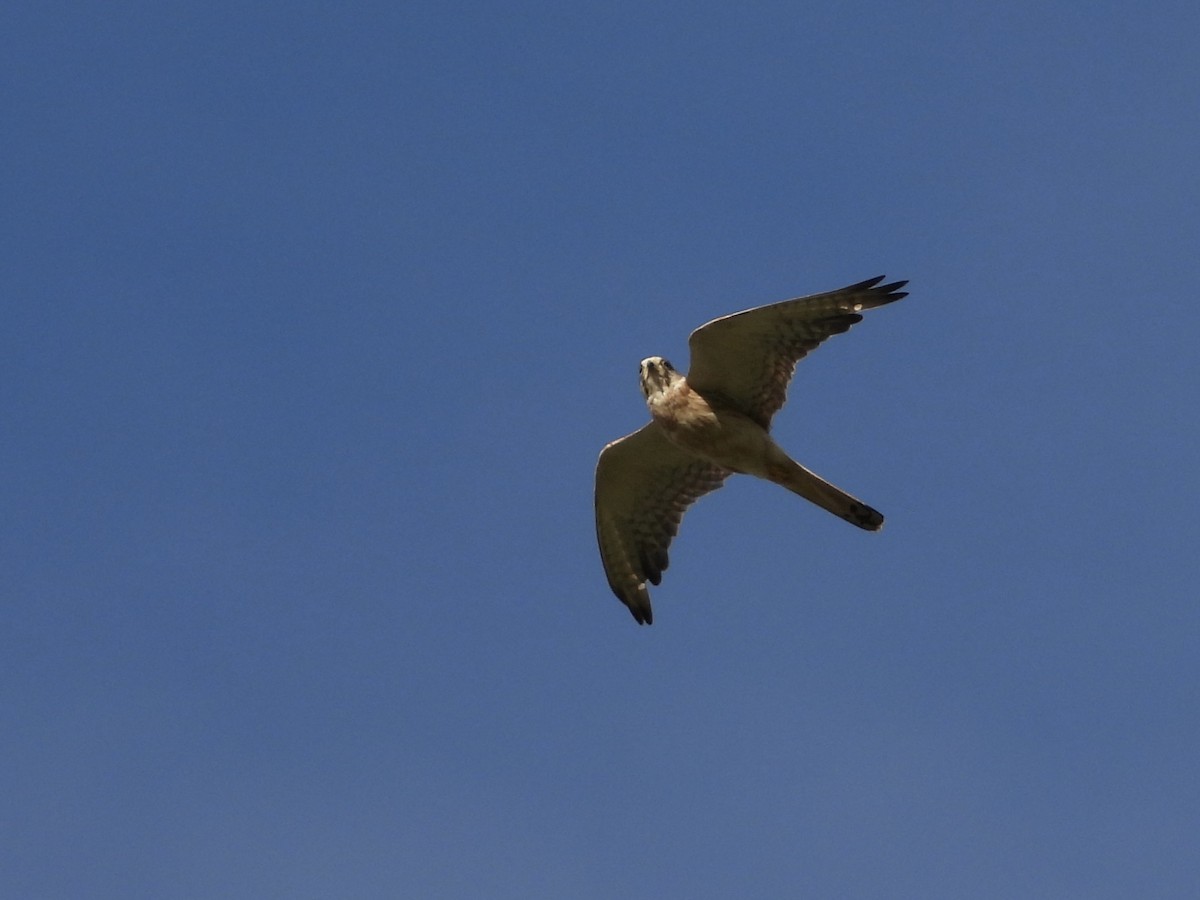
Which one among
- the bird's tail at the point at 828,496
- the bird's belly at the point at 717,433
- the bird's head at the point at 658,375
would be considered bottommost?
the bird's tail at the point at 828,496

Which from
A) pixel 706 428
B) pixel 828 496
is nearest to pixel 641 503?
pixel 706 428

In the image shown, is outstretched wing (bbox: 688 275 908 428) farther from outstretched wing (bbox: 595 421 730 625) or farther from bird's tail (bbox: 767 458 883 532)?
outstretched wing (bbox: 595 421 730 625)

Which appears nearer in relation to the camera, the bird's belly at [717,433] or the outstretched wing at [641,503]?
the bird's belly at [717,433]

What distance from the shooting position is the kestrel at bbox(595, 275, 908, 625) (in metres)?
15.6

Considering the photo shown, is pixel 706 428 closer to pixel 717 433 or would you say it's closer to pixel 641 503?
pixel 717 433

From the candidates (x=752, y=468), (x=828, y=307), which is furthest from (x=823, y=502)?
(x=828, y=307)

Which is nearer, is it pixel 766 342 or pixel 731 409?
pixel 766 342

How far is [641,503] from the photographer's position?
17.5 meters

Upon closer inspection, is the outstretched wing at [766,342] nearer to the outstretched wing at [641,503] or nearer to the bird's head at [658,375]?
the bird's head at [658,375]

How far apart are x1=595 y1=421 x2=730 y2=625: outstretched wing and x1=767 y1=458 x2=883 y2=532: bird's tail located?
4.48ft

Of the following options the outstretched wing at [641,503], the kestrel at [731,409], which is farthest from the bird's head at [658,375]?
A: the outstretched wing at [641,503]

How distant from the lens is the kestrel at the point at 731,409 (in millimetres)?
15594

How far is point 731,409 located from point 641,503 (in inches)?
70.8

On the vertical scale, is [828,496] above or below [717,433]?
below
